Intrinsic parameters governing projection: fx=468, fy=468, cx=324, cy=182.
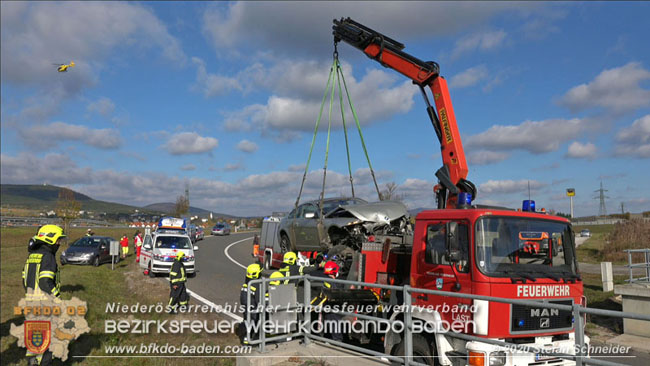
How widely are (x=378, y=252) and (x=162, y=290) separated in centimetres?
948

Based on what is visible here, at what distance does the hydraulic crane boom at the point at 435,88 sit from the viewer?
30.1 ft

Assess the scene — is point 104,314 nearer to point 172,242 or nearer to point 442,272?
point 442,272

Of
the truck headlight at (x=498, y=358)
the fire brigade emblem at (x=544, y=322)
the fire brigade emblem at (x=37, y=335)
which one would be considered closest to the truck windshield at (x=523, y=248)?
the fire brigade emblem at (x=544, y=322)

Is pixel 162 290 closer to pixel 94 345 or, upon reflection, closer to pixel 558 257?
pixel 94 345

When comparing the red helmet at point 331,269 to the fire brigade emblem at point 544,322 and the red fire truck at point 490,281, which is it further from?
the fire brigade emblem at point 544,322

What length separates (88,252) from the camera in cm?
2147

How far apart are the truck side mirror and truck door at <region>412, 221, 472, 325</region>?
2.0 inches

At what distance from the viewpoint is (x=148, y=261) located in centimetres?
1877

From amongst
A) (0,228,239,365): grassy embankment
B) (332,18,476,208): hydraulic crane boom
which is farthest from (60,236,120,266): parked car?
(332,18,476,208): hydraulic crane boom

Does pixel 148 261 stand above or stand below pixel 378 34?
below

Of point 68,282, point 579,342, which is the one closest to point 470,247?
point 579,342

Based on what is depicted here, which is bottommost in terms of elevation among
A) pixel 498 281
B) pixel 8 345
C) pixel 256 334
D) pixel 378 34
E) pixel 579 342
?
pixel 8 345

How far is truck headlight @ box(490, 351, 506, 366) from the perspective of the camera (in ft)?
16.5

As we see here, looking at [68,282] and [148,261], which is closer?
[68,282]
